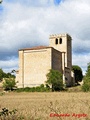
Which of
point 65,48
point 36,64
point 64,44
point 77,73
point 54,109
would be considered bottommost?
point 54,109

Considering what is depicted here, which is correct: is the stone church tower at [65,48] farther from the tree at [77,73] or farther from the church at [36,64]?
the tree at [77,73]

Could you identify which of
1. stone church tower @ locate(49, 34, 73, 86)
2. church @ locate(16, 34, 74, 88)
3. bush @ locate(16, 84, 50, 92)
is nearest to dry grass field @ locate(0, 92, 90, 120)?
bush @ locate(16, 84, 50, 92)

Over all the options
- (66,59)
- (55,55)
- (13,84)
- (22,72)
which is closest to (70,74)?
(66,59)

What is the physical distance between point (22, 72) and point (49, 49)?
35.1ft

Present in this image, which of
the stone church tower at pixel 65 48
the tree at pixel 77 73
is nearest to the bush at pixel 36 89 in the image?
the stone church tower at pixel 65 48

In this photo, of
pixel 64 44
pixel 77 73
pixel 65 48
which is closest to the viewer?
pixel 65 48

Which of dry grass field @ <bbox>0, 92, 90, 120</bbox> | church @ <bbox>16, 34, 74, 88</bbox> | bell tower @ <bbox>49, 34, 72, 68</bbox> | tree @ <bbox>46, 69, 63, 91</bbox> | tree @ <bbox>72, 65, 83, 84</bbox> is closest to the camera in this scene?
dry grass field @ <bbox>0, 92, 90, 120</bbox>

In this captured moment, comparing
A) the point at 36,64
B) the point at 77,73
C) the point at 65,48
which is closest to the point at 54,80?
the point at 36,64

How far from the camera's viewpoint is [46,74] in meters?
79.8

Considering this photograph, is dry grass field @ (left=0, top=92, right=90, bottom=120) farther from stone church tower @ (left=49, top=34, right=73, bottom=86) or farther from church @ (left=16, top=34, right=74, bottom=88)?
stone church tower @ (left=49, top=34, right=73, bottom=86)

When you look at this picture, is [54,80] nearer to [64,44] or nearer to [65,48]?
[65,48]

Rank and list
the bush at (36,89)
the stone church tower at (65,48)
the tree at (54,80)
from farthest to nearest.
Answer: the stone church tower at (65,48) < the tree at (54,80) < the bush at (36,89)

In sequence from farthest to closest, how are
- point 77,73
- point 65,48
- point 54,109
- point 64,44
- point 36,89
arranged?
point 77,73, point 64,44, point 65,48, point 36,89, point 54,109

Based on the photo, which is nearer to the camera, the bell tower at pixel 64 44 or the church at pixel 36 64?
the church at pixel 36 64
